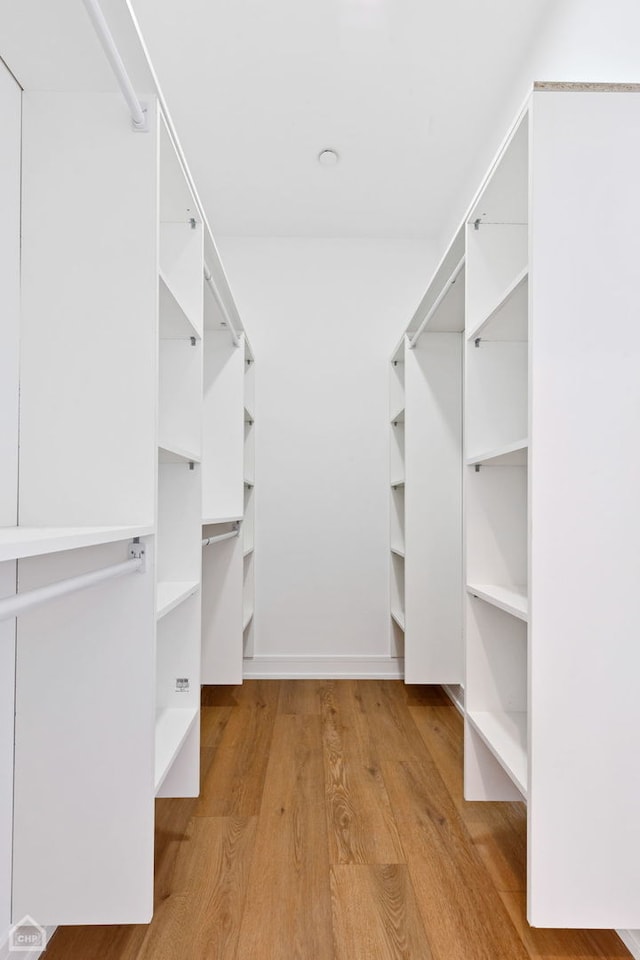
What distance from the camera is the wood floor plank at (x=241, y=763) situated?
73.5 inches

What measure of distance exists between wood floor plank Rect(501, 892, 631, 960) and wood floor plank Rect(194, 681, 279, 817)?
2.73 feet

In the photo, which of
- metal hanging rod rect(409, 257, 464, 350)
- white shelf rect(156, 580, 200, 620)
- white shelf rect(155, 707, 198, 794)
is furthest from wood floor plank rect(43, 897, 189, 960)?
metal hanging rod rect(409, 257, 464, 350)

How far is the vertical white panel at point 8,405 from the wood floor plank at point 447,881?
3.07 ft

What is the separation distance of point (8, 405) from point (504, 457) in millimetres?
1286

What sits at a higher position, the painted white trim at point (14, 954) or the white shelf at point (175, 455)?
the white shelf at point (175, 455)

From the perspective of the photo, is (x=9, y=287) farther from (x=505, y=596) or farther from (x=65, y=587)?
(x=505, y=596)

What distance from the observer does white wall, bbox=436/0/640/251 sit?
145 cm

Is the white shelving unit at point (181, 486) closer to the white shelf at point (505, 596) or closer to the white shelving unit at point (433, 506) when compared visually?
the white shelf at point (505, 596)

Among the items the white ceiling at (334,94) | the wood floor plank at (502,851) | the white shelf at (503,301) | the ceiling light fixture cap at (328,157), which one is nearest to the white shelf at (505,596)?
the wood floor plank at (502,851)

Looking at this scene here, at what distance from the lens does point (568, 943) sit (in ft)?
4.25

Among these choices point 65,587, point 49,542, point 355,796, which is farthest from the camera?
point 355,796

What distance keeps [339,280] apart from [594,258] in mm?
2268

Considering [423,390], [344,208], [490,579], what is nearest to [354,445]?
[423,390]

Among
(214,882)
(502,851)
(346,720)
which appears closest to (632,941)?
(502,851)
